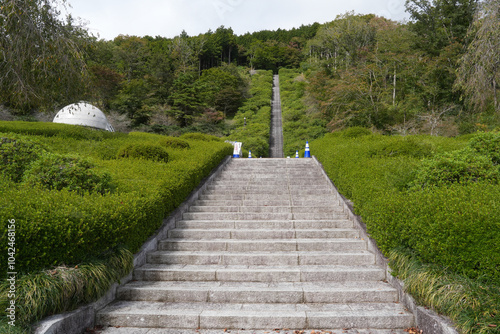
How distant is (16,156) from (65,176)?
142 cm

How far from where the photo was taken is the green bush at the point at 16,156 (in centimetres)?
583

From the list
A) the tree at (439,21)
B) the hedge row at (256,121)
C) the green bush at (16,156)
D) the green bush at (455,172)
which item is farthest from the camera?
the hedge row at (256,121)

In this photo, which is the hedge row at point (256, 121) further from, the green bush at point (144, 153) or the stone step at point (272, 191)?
the stone step at point (272, 191)

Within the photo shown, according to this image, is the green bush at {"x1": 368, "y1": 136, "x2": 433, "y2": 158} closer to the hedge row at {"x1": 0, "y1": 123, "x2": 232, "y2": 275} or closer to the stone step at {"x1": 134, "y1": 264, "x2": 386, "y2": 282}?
the stone step at {"x1": 134, "y1": 264, "x2": 386, "y2": 282}

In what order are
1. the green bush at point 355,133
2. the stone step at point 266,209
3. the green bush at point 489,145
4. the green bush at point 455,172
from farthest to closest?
the green bush at point 355,133
the stone step at point 266,209
the green bush at point 489,145
the green bush at point 455,172

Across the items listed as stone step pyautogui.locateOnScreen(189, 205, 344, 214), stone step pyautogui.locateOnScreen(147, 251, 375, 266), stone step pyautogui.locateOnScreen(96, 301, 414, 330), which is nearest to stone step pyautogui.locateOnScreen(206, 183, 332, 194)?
stone step pyautogui.locateOnScreen(189, 205, 344, 214)

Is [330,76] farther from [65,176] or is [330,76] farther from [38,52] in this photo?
[65,176]

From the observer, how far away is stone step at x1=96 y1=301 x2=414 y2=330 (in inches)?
153

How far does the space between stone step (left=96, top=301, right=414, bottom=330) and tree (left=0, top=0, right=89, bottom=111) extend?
6.47 metres

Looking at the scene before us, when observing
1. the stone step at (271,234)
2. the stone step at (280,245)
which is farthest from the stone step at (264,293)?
the stone step at (271,234)

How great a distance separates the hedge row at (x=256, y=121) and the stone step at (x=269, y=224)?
20.7 metres

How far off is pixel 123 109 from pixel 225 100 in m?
14.5

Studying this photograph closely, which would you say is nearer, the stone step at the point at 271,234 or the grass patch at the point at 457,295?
the grass patch at the point at 457,295

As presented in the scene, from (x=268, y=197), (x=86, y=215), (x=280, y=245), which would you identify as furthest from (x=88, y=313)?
(x=268, y=197)
